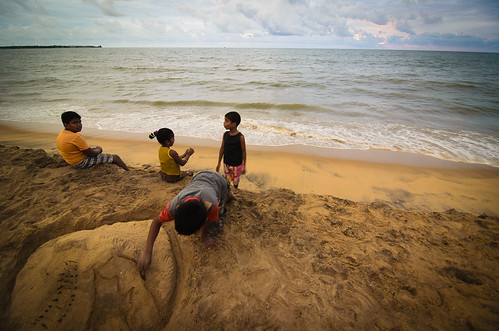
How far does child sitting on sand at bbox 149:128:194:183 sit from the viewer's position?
3.47 m

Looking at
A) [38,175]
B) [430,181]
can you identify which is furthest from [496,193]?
[38,175]

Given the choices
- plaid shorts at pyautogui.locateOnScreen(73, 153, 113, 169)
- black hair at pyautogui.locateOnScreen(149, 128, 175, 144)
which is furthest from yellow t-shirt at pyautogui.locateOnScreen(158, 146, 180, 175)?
plaid shorts at pyautogui.locateOnScreen(73, 153, 113, 169)

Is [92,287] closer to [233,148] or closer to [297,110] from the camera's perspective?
[233,148]

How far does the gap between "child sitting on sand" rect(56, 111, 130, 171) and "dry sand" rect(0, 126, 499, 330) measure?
0.81 feet

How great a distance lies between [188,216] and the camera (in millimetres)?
1789

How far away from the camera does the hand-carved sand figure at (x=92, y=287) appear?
68.4 inches

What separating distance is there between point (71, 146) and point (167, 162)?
1700mm

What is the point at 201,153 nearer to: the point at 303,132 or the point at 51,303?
the point at 303,132

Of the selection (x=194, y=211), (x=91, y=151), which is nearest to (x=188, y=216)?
(x=194, y=211)

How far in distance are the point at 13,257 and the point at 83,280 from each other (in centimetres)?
94

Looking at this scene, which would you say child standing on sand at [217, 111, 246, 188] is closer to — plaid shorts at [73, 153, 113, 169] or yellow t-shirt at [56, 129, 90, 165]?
plaid shorts at [73, 153, 113, 169]

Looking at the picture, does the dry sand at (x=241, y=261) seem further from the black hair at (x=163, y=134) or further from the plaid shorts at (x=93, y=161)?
the black hair at (x=163, y=134)

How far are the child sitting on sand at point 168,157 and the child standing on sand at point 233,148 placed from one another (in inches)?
28.1

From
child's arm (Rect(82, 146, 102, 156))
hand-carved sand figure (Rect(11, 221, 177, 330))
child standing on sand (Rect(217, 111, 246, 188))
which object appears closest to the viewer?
hand-carved sand figure (Rect(11, 221, 177, 330))
